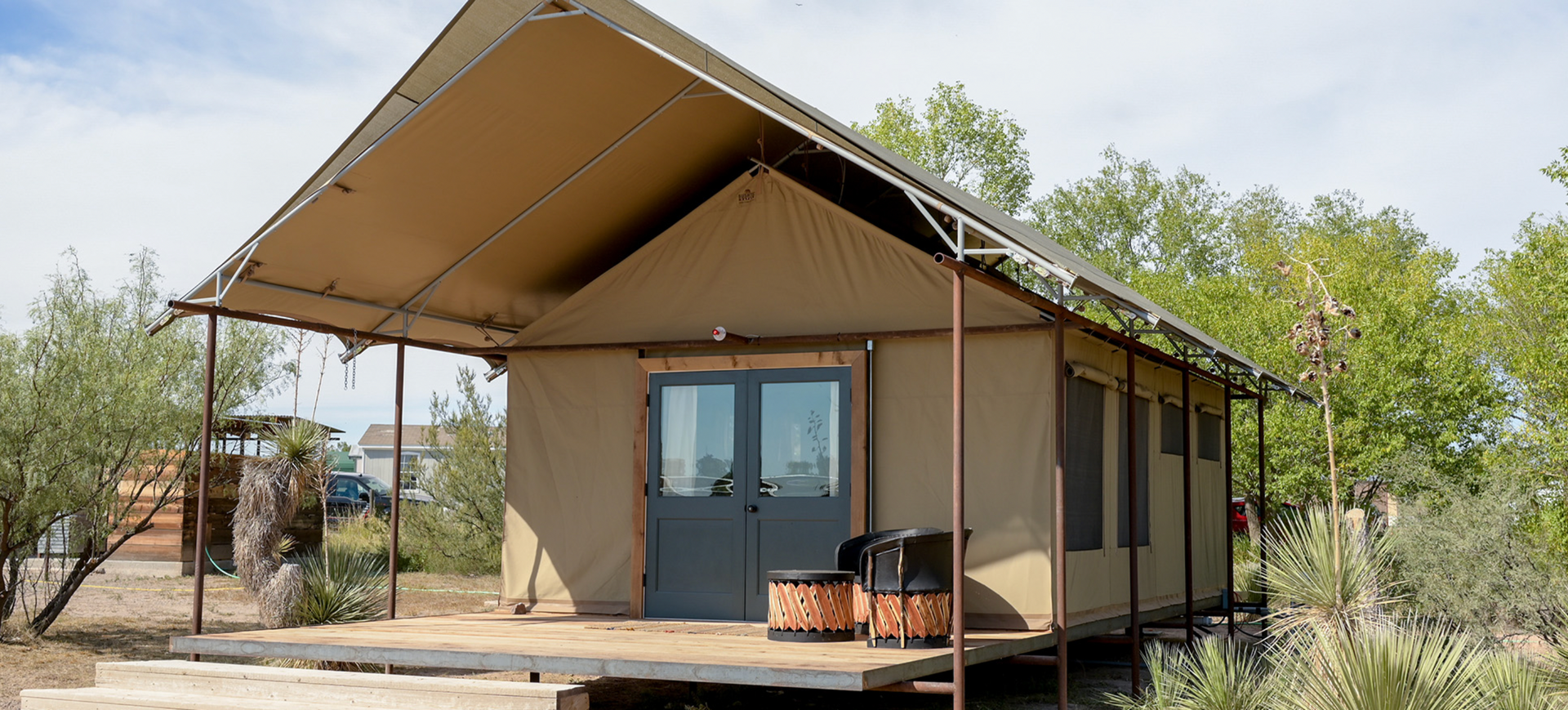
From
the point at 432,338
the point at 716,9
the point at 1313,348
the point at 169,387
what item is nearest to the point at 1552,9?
the point at 1313,348

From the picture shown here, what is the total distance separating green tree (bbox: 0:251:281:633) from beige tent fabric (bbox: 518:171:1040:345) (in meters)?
4.28

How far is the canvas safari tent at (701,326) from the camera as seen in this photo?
7.24 metres

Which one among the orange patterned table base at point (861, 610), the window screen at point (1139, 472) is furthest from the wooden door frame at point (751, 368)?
the window screen at point (1139, 472)

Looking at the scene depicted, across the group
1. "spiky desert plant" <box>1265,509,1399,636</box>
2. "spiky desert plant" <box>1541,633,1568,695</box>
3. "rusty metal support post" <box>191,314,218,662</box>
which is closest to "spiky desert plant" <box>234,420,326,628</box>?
"rusty metal support post" <box>191,314,218,662</box>

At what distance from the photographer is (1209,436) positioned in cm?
1269

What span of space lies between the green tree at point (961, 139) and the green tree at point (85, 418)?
1834 cm

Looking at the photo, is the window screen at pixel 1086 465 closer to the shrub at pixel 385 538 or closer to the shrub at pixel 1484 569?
the shrub at pixel 1484 569

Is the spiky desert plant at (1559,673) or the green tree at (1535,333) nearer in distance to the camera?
the spiky desert plant at (1559,673)

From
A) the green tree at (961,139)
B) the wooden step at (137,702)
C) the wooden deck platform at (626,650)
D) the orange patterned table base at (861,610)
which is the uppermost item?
the green tree at (961,139)

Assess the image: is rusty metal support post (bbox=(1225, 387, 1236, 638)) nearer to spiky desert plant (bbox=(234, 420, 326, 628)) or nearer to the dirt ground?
the dirt ground

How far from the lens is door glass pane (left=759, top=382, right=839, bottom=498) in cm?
847

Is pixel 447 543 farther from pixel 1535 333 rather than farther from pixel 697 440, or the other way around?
pixel 1535 333

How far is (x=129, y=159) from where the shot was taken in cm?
1247

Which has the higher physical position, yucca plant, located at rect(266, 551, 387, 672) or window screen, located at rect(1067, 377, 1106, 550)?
window screen, located at rect(1067, 377, 1106, 550)
